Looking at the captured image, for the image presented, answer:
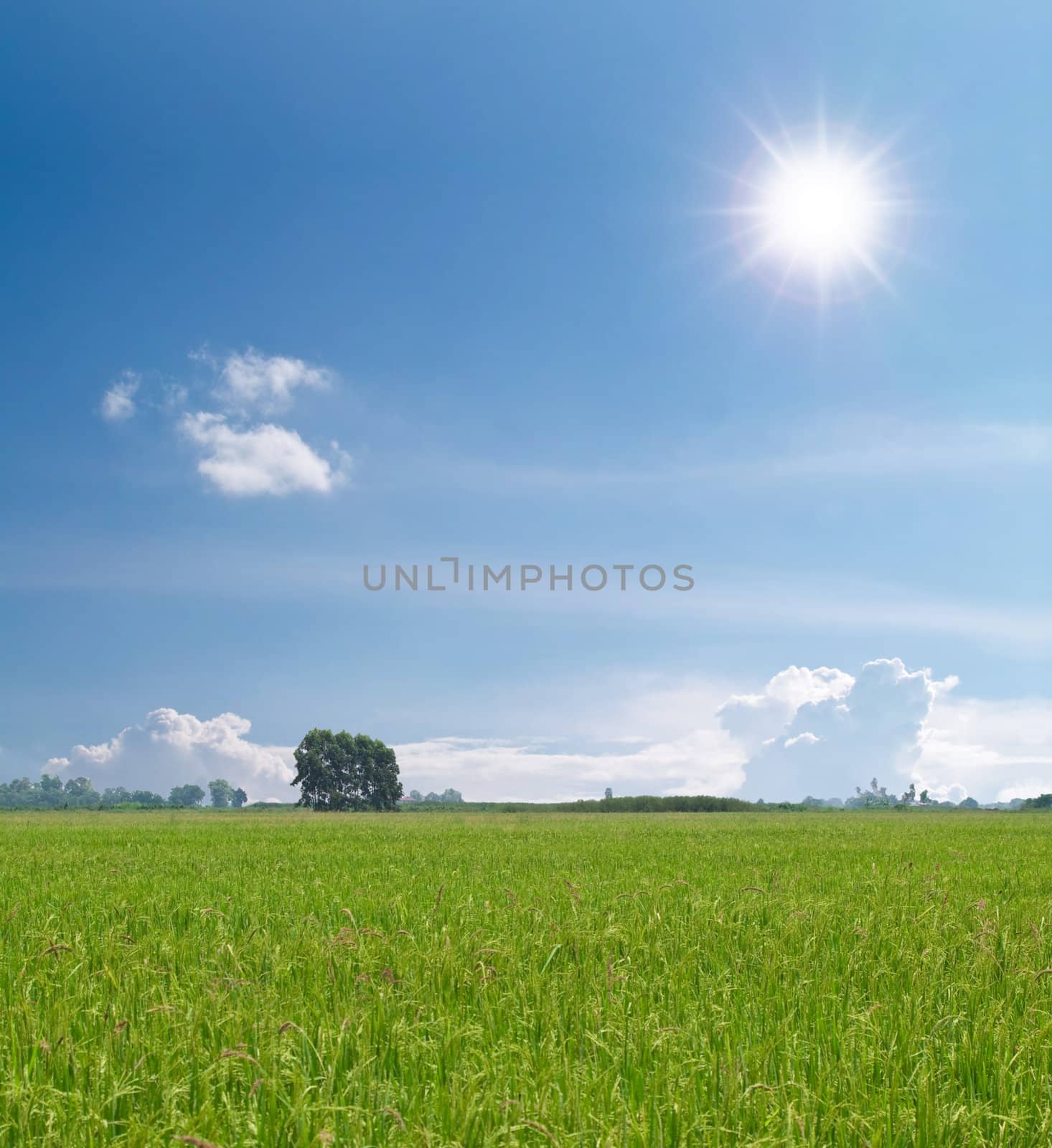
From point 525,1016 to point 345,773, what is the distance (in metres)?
138

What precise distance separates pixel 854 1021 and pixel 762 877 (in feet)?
27.8

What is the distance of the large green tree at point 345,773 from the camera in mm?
133000

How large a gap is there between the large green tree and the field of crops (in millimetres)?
129002

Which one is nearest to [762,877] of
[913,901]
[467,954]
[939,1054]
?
[913,901]

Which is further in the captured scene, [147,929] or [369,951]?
[147,929]

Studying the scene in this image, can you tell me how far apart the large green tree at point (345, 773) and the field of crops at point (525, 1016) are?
12900cm

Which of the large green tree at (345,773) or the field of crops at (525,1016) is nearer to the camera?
the field of crops at (525,1016)

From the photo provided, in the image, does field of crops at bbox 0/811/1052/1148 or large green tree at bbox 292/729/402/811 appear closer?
field of crops at bbox 0/811/1052/1148

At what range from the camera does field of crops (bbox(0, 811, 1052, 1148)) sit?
342cm

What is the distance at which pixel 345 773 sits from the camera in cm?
13588

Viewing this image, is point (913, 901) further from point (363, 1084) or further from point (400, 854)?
point (400, 854)

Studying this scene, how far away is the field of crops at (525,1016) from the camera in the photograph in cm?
342

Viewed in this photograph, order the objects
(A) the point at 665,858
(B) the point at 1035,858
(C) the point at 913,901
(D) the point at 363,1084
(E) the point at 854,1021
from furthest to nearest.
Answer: (B) the point at 1035,858 < (A) the point at 665,858 < (C) the point at 913,901 < (E) the point at 854,1021 < (D) the point at 363,1084

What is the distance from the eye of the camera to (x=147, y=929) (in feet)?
26.8
